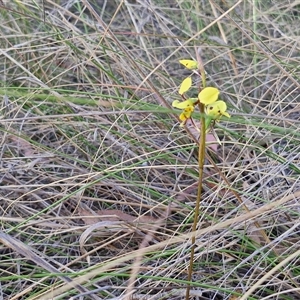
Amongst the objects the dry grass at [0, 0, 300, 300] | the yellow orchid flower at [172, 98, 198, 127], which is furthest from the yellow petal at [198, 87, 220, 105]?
the dry grass at [0, 0, 300, 300]

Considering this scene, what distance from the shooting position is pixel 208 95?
0.68 m

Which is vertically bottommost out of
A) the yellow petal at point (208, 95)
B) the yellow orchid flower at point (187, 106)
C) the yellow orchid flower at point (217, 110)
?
the yellow orchid flower at point (217, 110)

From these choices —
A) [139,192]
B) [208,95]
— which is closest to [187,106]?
[208,95]

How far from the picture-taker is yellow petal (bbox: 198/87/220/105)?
0.67 meters

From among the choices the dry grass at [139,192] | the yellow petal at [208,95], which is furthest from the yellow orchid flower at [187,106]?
the dry grass at [139,192]

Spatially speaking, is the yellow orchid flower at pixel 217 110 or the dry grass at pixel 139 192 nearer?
the yellow orchid flower at pixel 217 110

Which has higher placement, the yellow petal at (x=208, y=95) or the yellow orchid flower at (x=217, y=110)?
the yellow petal at (x=208, y=95)

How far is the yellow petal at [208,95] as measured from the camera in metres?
0.67

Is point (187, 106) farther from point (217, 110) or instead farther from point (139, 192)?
point (139, 192)

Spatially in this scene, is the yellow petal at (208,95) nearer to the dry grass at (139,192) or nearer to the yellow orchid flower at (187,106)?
the yellow orchid flower at (187,106)

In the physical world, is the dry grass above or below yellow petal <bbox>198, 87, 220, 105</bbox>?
below

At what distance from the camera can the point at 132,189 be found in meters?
1.17

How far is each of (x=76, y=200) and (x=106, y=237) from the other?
0.11 meters

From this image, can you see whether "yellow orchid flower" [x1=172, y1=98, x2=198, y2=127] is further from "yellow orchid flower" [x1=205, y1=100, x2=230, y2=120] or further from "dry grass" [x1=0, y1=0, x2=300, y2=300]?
"dry grass" [x1=0, y1=0, x2=300, y2=300]
